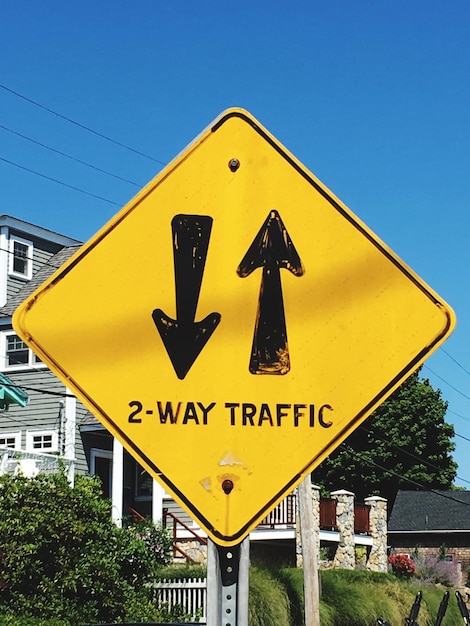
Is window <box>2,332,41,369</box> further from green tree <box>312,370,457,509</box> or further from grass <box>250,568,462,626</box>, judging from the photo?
green tree <box>312,370,457,509</box>

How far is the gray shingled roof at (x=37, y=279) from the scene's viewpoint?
26.2 meters

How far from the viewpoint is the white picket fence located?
60.1 feet

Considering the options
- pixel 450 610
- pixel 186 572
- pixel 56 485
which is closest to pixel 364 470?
pixel 450 610

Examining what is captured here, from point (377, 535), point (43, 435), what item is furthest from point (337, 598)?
point (377, 535)

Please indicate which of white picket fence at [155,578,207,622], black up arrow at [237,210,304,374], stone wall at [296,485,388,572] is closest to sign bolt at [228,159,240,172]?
black up arrow at [237,210,304,374]

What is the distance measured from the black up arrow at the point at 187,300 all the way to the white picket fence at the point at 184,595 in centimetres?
1640

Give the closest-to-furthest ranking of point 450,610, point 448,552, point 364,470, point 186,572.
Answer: point 186,572 < point 450,610 < point 448,552 < point 364,470

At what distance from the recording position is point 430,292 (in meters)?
2.55

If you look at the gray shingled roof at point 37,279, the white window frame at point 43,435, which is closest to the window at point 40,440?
the white window frame at point 43,435

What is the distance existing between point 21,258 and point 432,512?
27341 mm

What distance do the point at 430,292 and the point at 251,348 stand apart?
46 centimetres

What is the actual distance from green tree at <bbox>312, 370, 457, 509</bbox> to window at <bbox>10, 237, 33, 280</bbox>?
28122 mm

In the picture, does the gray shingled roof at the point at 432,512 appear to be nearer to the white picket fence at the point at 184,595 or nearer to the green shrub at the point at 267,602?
the green shrub at the point at 267,602

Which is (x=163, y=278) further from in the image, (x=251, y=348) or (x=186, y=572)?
(x=186, y=572)
